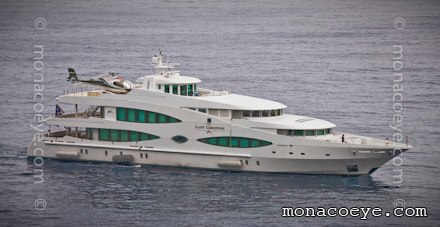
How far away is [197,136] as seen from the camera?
88.9 m

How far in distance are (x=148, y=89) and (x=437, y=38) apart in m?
80.0

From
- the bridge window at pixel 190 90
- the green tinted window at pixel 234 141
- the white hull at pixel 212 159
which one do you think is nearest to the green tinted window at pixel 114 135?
the white hull at pixel 212 159

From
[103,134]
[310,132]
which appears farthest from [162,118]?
[310,132]

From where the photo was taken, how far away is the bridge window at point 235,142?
87.4 meters

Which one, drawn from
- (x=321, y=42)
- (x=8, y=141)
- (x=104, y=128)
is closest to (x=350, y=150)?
(x=104, y=128)

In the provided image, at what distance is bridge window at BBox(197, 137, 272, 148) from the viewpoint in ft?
287

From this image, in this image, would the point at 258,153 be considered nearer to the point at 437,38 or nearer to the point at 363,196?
the point at 363,196

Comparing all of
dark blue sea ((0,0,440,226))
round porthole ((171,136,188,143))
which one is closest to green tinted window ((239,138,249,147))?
dark blue sea ((0,0,440,226))

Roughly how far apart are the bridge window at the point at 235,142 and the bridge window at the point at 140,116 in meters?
2.72

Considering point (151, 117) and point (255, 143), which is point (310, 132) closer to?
point (255, 143)

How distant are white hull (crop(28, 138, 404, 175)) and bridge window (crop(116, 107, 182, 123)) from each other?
1.96 meters

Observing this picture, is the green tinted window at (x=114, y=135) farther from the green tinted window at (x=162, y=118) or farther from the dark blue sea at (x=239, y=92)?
the green tinted window at (x=162, y=118)

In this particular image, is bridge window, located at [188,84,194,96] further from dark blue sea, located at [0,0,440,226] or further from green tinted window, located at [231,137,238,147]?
dark blue sea, located at [0,0,440,226]

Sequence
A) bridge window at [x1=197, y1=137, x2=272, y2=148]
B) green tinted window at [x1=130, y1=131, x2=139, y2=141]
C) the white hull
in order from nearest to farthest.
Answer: the white hull
bridge window at [x1=197, y1=137, x2=272, y2=148]
green tinted window at [x1=130, y1=131, x2=139, y2=141]
